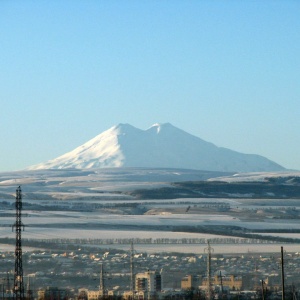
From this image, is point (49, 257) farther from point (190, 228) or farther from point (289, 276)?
point (190, 228)

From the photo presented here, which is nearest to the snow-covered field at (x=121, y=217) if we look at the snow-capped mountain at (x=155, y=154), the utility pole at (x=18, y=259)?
the utility pole at (x=18, y=259)

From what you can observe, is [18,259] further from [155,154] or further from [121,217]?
[155,154]

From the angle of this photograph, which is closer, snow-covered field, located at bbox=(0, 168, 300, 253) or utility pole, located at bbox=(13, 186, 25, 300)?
A: utility pole, located at bbox=(13, 186, 25, 300)

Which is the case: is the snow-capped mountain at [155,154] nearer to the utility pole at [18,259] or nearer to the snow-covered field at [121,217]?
the snow-covered field at [121,217]

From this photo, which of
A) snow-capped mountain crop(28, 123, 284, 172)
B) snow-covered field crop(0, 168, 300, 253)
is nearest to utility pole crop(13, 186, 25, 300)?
snow-covered field crop(0, 168, 300, 253)

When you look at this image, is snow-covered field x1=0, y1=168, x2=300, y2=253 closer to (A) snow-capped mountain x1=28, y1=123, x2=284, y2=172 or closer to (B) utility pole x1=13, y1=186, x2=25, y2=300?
(B) utility pole x1=13, y1=186, x2=25, y2=300

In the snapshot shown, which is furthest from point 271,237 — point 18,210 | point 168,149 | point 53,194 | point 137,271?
point 168,149

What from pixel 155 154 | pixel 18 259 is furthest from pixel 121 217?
pixel 155 154

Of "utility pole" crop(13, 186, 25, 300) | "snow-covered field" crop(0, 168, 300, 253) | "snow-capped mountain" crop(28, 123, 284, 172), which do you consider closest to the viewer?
"utility pole" crop(13, 186, 25, 300)
